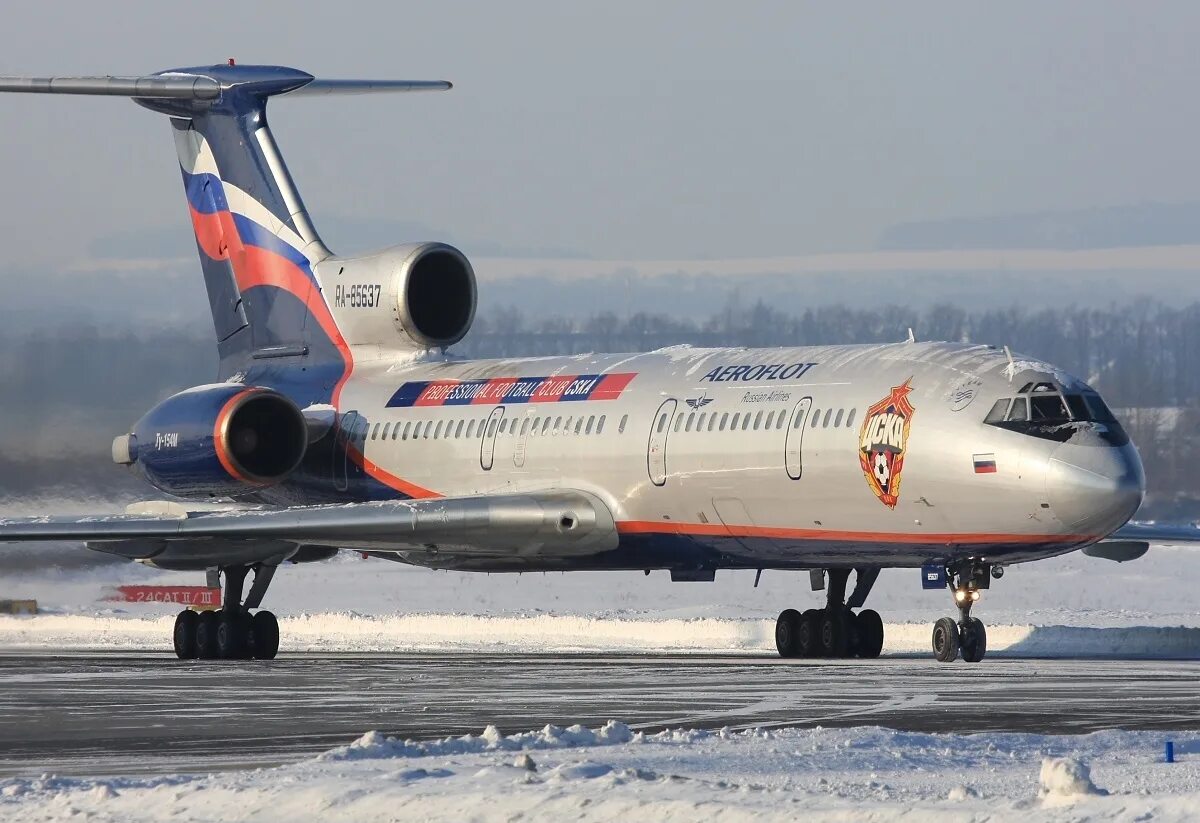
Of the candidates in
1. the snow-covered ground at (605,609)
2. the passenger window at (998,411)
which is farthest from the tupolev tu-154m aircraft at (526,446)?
the snow-covered ground at (605,609)

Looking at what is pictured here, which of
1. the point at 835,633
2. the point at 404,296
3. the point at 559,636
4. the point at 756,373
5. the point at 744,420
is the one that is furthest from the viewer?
the point at 559,636

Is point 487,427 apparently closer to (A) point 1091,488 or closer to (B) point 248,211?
(B) point 248,211

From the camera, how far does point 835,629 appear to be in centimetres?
2789

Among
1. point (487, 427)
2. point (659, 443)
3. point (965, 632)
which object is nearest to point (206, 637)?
point (487, 427)

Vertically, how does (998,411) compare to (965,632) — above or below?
above

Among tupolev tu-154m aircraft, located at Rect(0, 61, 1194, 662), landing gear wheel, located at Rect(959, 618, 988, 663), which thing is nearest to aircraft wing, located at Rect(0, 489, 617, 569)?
tupolev tu-154m aircraft, located at Rect(0, 61, 1194, 662)

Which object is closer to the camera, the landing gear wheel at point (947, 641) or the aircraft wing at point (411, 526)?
the landing gear wheel at point (947, 641)

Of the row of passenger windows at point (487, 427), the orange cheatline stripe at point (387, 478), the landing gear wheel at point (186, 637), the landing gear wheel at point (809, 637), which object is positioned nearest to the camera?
the landing gear wheel at point (809, 637)

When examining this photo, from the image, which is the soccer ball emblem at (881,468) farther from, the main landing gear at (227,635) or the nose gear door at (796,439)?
the main landing gear at (227,635)

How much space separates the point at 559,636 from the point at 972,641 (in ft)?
35.5

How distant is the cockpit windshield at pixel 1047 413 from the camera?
2370 centimetres

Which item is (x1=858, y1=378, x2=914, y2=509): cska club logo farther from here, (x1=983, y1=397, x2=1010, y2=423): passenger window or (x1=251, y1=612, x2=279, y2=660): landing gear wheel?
(x1=251, y1=612, x2=279, y2=660): landing gear wheel

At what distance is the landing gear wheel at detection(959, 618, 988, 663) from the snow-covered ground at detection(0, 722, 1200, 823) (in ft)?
34.3

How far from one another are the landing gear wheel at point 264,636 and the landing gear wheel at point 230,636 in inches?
6.7
